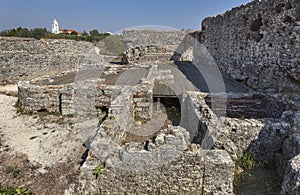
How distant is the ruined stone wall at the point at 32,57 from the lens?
43.5ft

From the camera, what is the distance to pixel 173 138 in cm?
400

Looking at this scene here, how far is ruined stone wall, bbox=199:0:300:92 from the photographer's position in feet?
22.4

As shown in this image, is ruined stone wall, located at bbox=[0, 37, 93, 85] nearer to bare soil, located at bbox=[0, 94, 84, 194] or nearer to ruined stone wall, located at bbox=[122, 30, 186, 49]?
ruined stone wall, located at bbox=[122, 30, 186, 49]

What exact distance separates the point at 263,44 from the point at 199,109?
422cm

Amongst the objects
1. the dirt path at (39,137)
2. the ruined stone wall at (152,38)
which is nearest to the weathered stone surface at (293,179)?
the dirt path at (39,137)

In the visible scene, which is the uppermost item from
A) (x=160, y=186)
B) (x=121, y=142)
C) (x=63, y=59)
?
(x=63, y=59)

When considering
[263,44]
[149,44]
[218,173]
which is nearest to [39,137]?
[218,173]

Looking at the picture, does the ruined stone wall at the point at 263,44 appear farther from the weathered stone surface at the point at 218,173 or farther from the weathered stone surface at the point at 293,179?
the weathered stone surface at the point at 218,173

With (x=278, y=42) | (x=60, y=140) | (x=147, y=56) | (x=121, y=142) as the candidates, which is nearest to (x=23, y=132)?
(x=60, y=140)

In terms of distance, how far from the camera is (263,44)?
8109 mm

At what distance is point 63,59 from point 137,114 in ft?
39.4

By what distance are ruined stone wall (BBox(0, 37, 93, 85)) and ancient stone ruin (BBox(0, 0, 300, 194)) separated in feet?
0.25

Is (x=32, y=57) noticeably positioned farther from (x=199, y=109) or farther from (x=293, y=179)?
(x=293, y=179)

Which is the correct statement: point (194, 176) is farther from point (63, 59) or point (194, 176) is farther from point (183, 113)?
point (63, 59)
